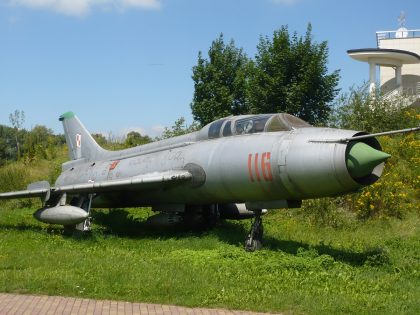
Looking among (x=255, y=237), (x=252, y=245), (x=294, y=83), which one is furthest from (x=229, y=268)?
(x=294, y=83)

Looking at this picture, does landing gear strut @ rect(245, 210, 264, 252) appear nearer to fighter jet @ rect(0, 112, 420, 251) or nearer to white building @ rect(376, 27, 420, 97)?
fighter jet @ rect(0, 112, 420, 251)

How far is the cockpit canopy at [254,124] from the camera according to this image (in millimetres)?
10399

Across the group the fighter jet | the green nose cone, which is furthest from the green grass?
the green nose cone

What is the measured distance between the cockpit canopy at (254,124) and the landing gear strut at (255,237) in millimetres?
1780

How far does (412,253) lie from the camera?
1037 cm

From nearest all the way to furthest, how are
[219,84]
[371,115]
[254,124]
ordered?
[254,124] → [371,115] → [219,84]

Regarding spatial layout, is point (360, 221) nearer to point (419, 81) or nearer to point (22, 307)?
point (22, 307)

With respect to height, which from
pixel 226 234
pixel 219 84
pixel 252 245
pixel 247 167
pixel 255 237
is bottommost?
pixel 226 234

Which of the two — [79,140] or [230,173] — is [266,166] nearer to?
[230,173]

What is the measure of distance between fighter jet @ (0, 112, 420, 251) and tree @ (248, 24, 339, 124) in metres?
14.1

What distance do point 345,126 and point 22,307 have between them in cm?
1919

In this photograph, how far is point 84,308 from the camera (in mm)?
6398

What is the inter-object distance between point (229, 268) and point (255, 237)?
201cm

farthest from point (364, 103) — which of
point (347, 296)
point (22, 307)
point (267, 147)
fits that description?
point (22, 307)
